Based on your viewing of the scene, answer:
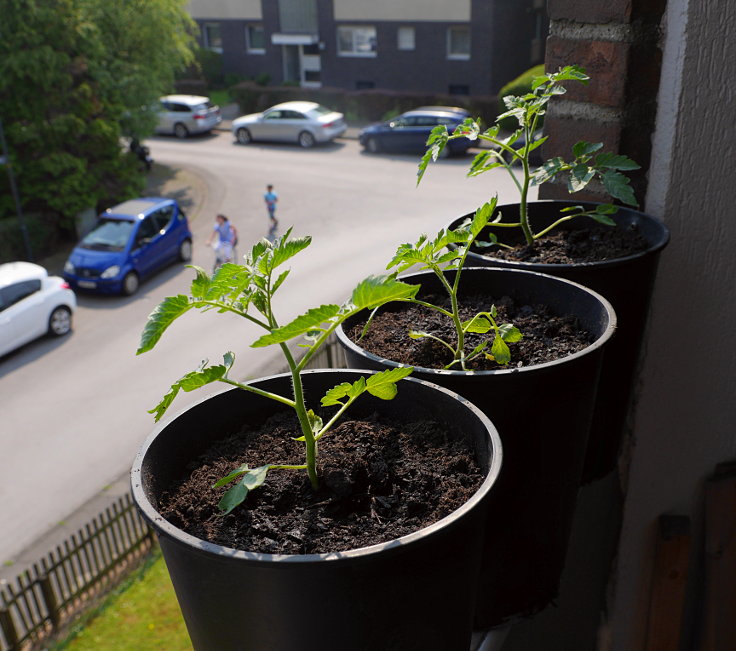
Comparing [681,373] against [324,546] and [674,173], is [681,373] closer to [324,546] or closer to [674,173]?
[674,173]

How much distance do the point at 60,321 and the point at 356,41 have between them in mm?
16915

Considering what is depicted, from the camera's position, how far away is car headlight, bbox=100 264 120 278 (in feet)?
41.6

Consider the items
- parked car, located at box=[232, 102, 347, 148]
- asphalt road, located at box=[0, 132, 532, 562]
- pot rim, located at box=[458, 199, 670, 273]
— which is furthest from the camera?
parked car, located at box=[232, 102, 347, 148]

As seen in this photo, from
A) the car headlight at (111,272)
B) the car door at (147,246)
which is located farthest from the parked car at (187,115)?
the car headlight at (111,272)

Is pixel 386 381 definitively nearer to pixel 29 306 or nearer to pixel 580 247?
pixel 580 247

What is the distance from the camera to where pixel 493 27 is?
2180 cm

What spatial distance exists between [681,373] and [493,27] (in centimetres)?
2140

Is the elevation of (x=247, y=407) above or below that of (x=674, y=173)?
below

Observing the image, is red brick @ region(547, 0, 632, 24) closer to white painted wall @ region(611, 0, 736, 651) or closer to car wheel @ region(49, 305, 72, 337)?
white painted wall @ region(611, 0, 736, 651)

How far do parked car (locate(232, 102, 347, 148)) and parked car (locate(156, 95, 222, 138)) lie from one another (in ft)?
4.09

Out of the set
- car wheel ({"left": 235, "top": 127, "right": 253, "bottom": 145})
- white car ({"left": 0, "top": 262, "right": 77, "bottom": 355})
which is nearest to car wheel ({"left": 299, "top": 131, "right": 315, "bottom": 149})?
car wheel ({"left": 235, "top": 127, "right": 253, "bottom": 145})

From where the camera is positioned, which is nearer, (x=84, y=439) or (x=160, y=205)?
(x=84, y=439)

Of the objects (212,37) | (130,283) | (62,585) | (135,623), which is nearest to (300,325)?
(135,623)

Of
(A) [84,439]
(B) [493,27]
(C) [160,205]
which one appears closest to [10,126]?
(C) [160,205]
